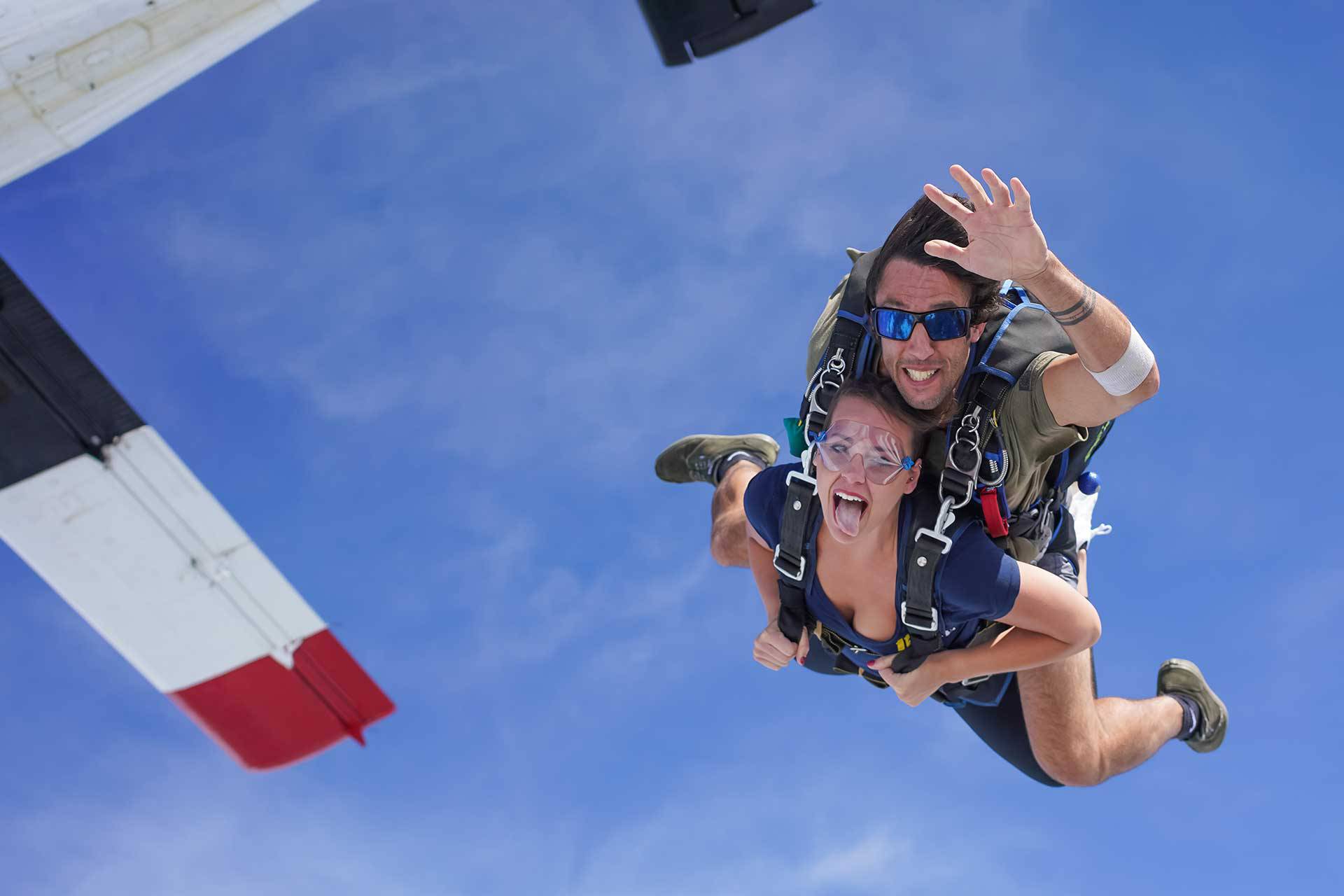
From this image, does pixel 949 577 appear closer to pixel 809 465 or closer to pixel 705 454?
pixel 809 465

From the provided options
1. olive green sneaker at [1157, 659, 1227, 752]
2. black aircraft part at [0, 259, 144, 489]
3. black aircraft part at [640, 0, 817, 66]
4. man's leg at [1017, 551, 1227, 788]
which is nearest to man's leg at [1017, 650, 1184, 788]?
man's leg at [1017, 551, 1227, 788]

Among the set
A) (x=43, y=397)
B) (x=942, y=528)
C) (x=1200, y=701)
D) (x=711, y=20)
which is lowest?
(x=1200, y=701)

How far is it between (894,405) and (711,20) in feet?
5.74

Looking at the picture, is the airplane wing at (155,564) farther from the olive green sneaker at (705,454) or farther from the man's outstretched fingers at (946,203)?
the man's outstretched fingers at (946,203)

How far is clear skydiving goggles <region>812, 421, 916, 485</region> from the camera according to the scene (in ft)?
11.5

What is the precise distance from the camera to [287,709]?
7.31 meters

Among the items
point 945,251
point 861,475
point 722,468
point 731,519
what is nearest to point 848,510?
point 861,475

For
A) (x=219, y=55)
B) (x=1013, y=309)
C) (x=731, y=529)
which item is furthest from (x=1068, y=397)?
(x=219, y=55)

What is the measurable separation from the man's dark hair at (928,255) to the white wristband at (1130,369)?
664mm

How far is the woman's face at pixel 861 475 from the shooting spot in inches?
139

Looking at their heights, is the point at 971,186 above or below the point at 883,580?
above

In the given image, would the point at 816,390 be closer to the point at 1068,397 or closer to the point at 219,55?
the point at 1068,397

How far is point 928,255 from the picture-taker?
3.60m

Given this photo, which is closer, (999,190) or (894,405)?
(999,190)
